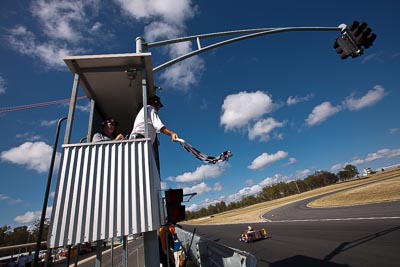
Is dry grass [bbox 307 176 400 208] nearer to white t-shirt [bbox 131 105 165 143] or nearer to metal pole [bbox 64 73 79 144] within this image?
white t-shirt [bbox 131 105 165 143]

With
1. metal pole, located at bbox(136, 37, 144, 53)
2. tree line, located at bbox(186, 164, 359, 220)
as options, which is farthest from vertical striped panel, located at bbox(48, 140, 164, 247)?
tree line, located at bbox(186, 164, 359, 220)

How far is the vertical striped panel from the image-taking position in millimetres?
3422

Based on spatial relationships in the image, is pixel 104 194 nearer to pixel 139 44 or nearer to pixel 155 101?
pixel 155 101

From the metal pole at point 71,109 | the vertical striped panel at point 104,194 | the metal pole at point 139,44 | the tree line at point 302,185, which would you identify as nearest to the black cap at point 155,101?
the vertical striped panel at point 104,194

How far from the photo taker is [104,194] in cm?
362

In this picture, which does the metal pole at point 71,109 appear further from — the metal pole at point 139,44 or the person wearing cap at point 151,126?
the metal pole at point 139,44

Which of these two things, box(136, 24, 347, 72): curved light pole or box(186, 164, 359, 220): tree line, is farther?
box(186, 164, 359, 220): tree line

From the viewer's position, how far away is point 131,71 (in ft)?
14.7

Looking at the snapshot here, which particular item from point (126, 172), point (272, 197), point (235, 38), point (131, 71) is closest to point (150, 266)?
point (126, 172)

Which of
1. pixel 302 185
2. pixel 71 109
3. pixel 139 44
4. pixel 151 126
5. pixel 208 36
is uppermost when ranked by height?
pixel 302 185

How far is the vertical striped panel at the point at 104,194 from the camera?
3.42 meters

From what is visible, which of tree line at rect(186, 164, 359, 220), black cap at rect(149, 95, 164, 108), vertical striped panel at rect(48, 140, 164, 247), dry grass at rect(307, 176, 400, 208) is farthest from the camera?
tree line at rect(186, 164, 359, 220)

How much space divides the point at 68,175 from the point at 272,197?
17788 centimetres

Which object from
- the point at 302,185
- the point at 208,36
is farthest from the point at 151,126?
the point at 302,185
